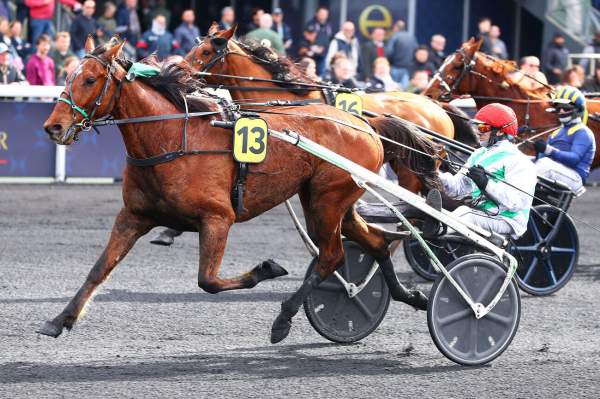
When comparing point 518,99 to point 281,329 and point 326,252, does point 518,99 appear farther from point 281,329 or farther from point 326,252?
point 281,329

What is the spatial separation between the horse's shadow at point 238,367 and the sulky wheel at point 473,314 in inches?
5.2

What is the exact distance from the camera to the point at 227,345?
7.57 metres

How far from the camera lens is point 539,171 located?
10.1 meters

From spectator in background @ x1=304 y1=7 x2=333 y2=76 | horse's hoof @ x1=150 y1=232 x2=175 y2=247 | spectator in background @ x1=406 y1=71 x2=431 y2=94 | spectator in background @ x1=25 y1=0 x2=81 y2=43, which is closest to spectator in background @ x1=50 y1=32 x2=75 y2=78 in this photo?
spectator in background @ x1=25 y1=0 x2=81 y2=43

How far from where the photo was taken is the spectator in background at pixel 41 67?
51.3 ft

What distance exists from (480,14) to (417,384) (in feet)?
55.5

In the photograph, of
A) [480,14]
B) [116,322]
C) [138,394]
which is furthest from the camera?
[480,14]

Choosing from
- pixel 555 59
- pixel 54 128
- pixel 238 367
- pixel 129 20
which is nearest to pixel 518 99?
pixel 238 367

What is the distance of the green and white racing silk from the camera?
761 cm

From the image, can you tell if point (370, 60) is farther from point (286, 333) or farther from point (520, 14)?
point (286, 333)

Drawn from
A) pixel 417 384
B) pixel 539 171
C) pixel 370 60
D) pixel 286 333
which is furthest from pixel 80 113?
pixel 370 60

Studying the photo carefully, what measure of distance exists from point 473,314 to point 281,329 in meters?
1.09

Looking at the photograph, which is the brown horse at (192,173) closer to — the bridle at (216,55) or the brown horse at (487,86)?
the bridle at (216,55)

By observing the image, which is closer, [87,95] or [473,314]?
[87,95]
